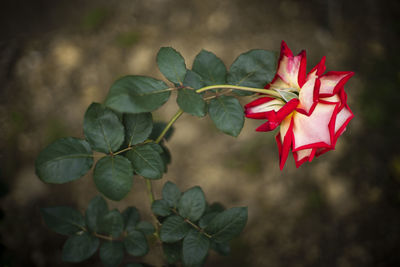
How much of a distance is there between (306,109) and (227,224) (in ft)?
0.88

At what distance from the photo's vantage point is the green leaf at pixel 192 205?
0.65m

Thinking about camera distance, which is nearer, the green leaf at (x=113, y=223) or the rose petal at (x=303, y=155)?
the rose petal at (x=303, y=155)

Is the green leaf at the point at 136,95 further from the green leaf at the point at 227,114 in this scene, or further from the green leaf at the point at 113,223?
the green leaf at the point at 113,223

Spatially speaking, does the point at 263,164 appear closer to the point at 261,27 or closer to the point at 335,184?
the point at 335,184

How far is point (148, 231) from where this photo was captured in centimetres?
69

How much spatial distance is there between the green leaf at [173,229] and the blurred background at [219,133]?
857mm

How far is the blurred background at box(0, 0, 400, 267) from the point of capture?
5.07ft

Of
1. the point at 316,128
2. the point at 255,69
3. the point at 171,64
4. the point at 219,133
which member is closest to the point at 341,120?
the point at 316,128

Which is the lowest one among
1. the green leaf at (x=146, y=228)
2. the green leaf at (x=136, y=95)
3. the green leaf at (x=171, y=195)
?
the green leaf at (x=146, y=228)

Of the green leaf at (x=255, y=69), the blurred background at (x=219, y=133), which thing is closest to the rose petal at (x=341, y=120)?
the green leaf at (x=255, y=69)

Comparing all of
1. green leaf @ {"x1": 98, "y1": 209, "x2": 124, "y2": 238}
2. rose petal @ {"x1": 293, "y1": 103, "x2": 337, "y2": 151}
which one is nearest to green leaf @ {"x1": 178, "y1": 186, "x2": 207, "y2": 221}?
green leaf @ {"x1": 98, "y1": 209, "x2": 124, "y2": 238}

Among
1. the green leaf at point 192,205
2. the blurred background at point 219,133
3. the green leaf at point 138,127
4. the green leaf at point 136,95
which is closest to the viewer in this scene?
the green leaf at point 136,95

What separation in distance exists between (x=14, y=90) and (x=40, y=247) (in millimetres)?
750

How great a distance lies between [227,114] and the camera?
1.71 ft
